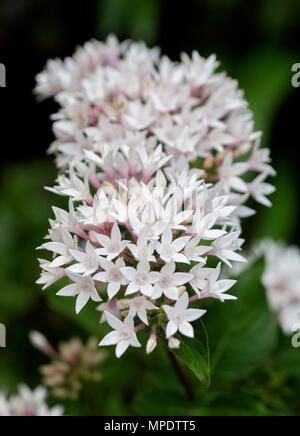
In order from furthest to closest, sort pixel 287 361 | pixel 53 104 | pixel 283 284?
pixel 53 104
pixel 283 284
pixel 287 361

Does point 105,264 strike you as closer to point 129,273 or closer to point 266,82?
point 129,273

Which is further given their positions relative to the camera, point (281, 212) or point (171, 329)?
point (281, 212)

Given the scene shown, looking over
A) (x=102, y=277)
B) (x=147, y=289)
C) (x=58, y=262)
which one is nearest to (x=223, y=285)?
(x=147, y=289)

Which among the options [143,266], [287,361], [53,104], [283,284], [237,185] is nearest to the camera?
[143,266]

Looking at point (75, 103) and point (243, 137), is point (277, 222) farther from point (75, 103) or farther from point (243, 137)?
point (75, 103)

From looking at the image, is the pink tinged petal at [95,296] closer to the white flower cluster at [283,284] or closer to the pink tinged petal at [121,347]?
the pink tinged petal at [121,347]

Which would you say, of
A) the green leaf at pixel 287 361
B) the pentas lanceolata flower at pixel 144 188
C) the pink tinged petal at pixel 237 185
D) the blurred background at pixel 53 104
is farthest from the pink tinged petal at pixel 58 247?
the blurred background at pixel 53 104

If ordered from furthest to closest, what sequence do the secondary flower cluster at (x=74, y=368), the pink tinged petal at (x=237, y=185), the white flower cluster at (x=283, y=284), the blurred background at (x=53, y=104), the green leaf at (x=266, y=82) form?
the green leaf at (x=266, y=82), the blurred background at (x=53, y=104), the white flower cluster at (x=283, y=284), the secondary flower cluster at (x=74, y=368), the pink tinged petal at (x=237, y=185)

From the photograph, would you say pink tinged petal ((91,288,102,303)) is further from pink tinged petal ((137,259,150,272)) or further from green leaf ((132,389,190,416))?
green leaf ((132,389,190,416))
